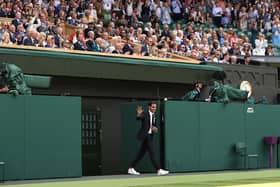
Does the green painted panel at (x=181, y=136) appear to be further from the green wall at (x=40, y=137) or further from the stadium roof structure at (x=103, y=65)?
the green wall at (x=40, y=137)

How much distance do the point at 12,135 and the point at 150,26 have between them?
37.2ft

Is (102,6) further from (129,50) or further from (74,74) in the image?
(74,74)

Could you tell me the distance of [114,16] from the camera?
26.3 m

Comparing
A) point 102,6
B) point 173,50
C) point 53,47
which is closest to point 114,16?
point 102,6

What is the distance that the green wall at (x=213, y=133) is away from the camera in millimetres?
19016

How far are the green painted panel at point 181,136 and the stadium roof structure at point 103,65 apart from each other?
8.97 ft

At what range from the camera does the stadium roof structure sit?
18516 millimetres

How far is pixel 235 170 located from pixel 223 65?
16.3 feet

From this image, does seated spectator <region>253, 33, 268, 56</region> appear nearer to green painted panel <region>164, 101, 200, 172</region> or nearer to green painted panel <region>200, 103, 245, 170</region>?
green painted panel <region>200, 103, 245, 170</region>

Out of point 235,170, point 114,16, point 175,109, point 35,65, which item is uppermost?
point 114,16

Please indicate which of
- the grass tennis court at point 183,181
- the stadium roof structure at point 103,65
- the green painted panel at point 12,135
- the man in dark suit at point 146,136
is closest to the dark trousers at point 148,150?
the man in dark suit at point 146,136

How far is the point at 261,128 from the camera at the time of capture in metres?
21.5

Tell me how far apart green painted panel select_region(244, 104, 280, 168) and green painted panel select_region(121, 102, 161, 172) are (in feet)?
12.2

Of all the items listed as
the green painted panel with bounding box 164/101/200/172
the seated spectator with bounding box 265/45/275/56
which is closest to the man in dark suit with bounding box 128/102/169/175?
the green painted panel with bounding box 164/101/200/172
